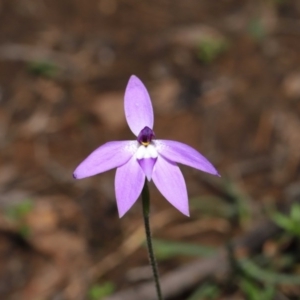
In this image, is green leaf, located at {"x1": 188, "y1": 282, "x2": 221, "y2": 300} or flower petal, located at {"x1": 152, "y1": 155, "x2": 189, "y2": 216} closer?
flower petal, located at {"x1": 152, "y1": 155, "x2": 189, "y2": 216}

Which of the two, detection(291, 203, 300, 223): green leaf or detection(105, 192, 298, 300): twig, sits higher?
detection(291, 203, 300, 223): green leaf

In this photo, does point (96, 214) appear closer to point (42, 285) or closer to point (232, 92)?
point (42, 285)

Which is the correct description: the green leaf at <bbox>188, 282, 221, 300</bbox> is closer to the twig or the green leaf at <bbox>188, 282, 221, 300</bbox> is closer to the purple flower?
the twig

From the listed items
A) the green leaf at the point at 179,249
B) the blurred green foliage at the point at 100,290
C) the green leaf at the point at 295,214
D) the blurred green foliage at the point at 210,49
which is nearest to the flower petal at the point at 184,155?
the green leaf at the point at 295,214

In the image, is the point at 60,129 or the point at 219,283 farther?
the point at 60,129

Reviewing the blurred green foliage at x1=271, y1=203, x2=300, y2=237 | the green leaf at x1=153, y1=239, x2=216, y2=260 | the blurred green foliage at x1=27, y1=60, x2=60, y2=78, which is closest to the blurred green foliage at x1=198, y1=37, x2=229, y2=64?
the blurred green foliage at x1=27, y1=60, x2=60, y2=78

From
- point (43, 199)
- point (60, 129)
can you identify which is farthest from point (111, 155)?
point (60, 129)
